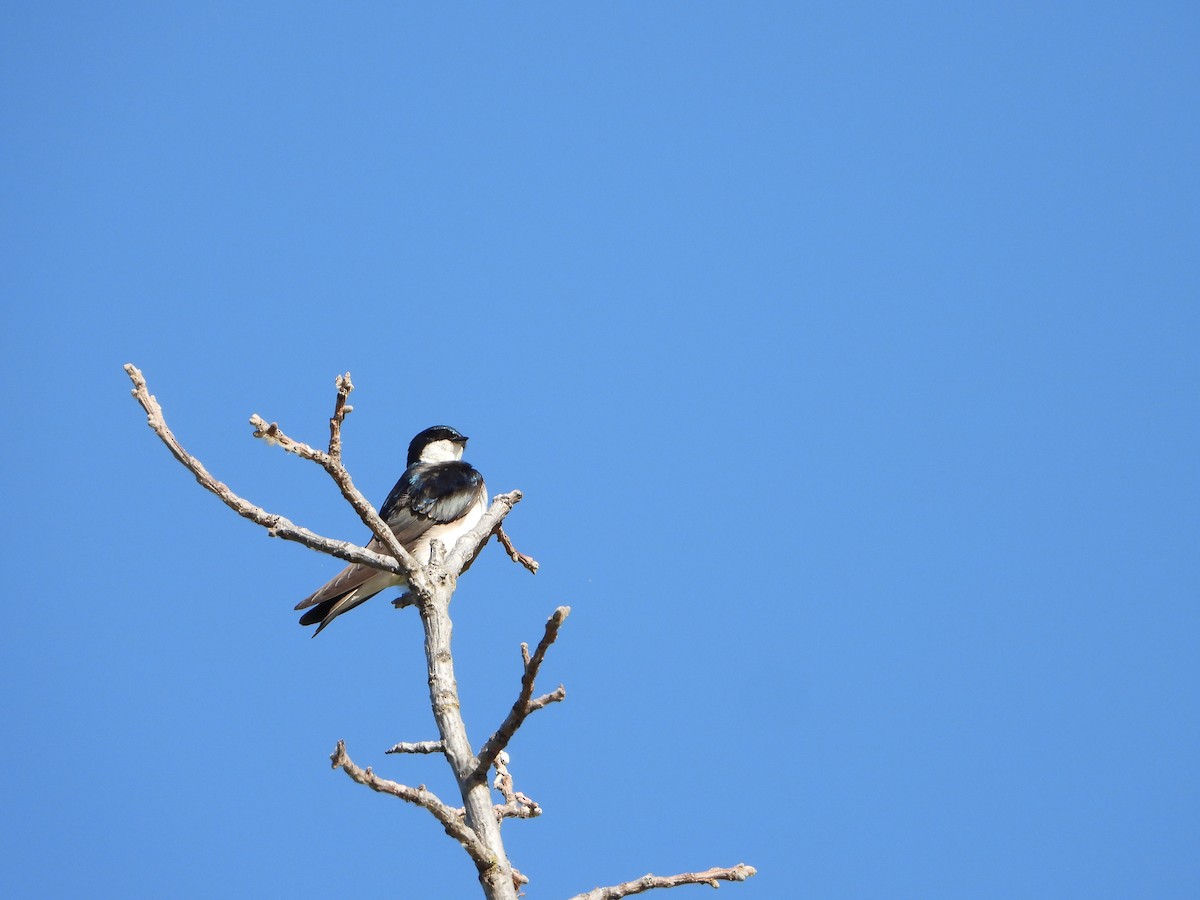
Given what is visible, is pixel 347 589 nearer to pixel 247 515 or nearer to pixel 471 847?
pixel 247 515

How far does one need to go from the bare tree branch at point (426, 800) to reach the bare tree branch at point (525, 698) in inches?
8.5

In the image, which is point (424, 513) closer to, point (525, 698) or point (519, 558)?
point (519, 558)

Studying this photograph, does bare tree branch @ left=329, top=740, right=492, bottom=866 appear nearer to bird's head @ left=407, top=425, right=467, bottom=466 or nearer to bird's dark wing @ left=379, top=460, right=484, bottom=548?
bird's dark wing @ left=379, top=460, right=484, bottom=548

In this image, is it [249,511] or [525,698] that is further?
[249,511]

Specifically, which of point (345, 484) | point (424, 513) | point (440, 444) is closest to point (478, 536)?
point (345, 484)

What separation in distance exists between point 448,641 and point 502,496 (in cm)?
126

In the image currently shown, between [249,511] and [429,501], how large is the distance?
12.8ft

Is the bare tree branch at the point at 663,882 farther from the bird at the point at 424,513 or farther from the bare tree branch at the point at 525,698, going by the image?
the bird at the point at 424,513

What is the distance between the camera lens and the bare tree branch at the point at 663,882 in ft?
12.4

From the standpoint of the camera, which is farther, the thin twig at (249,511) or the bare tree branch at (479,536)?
the bare tree branch at (479,536)

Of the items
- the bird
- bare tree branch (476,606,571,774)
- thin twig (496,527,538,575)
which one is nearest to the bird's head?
the bird

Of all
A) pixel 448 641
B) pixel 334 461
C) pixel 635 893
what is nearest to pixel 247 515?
pixel 334 461

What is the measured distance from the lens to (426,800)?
3568 millimetres

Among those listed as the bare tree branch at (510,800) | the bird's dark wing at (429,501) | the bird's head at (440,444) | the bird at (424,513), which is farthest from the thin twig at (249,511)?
the bird's head at (440,444)
